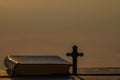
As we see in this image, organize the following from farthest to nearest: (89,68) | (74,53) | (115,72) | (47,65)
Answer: (89,68) → (115,72) → (74,53) → (47,65)

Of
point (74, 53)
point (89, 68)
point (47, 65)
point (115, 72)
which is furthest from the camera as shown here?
point (89, 68)

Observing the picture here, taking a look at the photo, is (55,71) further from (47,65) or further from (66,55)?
(66,55)

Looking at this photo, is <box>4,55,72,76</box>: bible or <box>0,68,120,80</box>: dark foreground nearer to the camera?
<box>4,55,72,76</box>: bible

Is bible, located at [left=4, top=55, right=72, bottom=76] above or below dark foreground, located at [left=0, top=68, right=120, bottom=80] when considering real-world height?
above

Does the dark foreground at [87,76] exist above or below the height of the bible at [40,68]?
below

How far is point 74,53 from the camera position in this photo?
11.2m

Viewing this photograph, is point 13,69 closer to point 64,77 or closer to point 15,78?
point 15,78

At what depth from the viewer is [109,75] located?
37.7 feet

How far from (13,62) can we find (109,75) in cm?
325

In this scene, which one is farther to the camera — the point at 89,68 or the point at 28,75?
the point at 89,68

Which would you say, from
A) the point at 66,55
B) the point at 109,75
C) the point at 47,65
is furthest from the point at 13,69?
the point at 109,75

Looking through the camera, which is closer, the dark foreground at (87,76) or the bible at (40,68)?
the bible at (40,68)

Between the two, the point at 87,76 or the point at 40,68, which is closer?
the point at 40,68

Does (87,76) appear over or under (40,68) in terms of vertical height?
under
